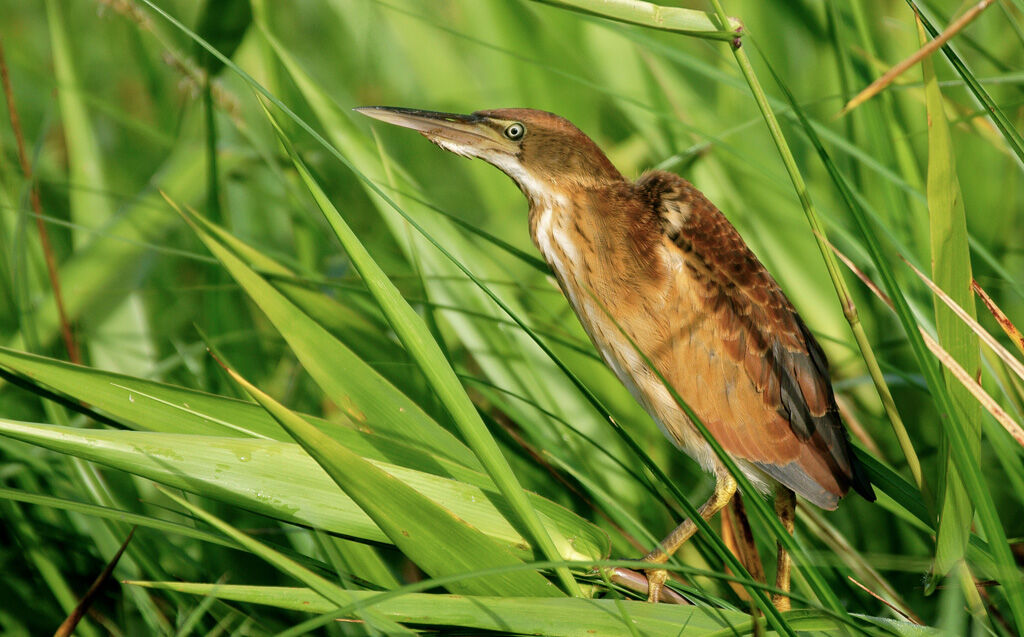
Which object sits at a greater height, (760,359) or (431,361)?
(431,361)

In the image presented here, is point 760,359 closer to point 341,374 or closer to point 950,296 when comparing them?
point 950,296

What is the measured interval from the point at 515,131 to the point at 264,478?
0.93m

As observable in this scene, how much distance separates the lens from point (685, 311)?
67.3 inches

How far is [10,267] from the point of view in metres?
1.99

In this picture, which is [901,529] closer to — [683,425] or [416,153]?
[683,425]

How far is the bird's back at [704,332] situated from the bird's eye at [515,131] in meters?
0.18

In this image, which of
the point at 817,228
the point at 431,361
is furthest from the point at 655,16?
the point at 431,361

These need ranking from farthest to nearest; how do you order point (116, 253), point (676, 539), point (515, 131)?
1. point (116, 253)
2. point (515, 131)
3. point (676, 539)

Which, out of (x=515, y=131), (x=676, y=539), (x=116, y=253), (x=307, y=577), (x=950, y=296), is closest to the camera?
(x=307, y=577)

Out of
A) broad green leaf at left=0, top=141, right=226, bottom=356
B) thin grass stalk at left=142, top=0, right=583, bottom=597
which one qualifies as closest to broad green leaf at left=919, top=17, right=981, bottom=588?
thin grass stalk at left=142, top=0, right=583, bottom=597

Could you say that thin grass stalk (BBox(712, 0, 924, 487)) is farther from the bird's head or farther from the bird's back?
the bird's head

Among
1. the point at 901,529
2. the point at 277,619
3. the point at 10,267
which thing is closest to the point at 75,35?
the point at 10,267

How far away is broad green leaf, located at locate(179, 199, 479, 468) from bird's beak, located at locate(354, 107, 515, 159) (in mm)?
526

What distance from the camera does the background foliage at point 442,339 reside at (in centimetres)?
108
